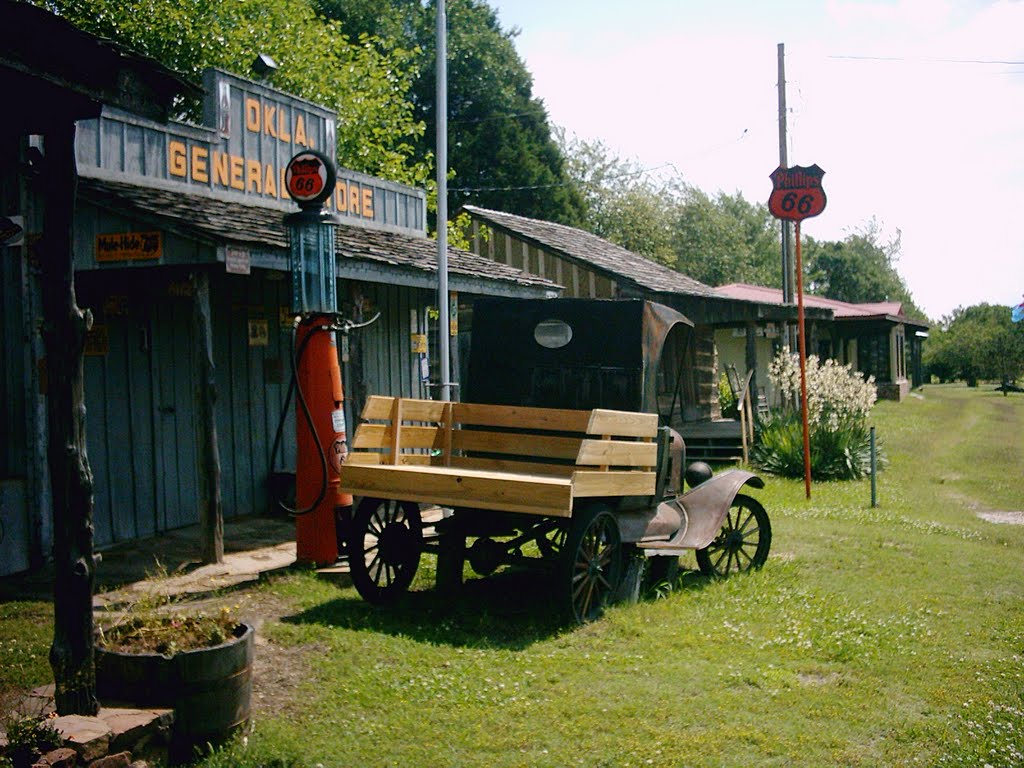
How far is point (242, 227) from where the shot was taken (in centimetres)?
913

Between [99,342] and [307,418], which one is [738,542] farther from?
[99,342]

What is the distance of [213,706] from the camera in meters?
4.78

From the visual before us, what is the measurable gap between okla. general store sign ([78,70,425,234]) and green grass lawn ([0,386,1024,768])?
435cm

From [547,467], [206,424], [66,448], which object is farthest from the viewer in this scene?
[206,424]

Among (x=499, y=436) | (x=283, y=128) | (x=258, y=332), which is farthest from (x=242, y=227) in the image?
(x=283, y=128)

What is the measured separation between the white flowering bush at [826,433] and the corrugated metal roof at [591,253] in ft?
10.7

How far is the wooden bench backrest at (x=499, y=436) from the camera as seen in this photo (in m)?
7.20

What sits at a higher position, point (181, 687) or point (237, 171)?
point (237, 171)

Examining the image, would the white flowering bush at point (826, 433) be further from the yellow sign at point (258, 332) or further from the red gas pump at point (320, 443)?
the red gas pump at point (320, 443)

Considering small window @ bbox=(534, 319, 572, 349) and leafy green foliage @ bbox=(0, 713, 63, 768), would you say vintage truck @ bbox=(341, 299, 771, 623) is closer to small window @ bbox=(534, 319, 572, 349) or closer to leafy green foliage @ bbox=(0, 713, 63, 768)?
small window @ bbox=(534, 319, 572, 349)

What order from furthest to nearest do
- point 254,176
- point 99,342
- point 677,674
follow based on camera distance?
point 254,176, point 99,342, point 677,674

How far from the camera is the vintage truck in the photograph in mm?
6859

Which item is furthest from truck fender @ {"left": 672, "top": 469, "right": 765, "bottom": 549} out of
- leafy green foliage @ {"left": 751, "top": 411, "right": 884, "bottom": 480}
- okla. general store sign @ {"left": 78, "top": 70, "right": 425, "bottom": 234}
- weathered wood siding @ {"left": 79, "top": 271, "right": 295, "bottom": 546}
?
leafy green foliage @ {"left": 751, "top": 411, "right": 884, "bottom": 480}

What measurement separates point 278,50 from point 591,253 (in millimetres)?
9516
